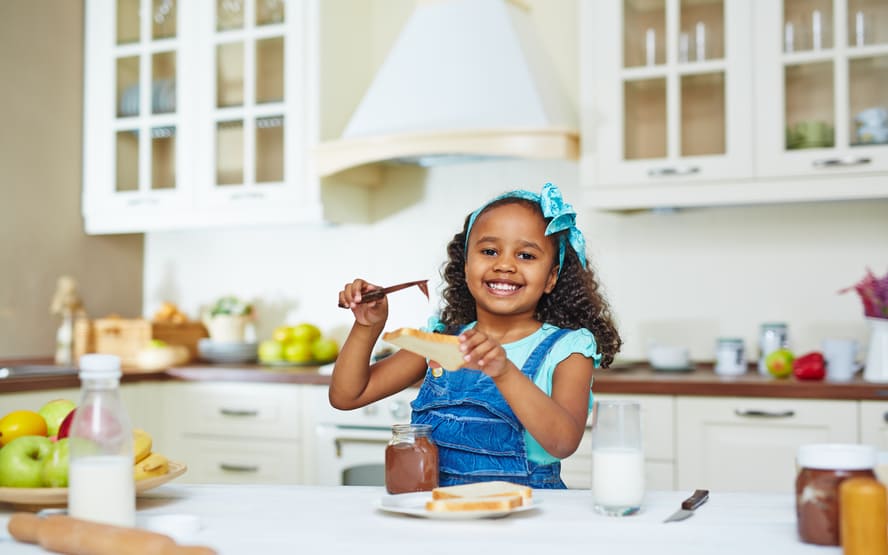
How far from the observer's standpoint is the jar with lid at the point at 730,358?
289 cm

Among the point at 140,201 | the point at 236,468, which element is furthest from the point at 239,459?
the point at 140,201

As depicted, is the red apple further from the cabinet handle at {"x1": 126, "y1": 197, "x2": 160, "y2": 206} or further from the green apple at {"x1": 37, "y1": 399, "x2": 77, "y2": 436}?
the cabinet handle at {"x1": 126, "y1": 197, "x2": 160, "y2": 206}

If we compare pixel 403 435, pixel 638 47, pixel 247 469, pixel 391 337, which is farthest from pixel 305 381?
pixel 391 337

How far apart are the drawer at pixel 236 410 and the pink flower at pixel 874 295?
167 centimetres

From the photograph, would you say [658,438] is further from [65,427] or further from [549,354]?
[65,427]

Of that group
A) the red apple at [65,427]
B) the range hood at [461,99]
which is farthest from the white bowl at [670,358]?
the red apple at [65,427]

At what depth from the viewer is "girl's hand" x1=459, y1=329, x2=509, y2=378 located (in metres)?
1.21

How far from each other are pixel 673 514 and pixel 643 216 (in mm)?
2180

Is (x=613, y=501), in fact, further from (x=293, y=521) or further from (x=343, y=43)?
(x=343, y=43)

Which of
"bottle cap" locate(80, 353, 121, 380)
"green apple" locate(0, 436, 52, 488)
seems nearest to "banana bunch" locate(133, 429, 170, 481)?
"green apple" locate(0, 436, 52, 488)

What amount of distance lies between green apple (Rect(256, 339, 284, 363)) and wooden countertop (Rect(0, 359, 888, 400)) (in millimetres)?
213

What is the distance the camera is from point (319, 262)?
145 inches

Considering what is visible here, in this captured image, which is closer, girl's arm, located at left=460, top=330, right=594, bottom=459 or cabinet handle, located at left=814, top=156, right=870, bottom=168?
girl's arm, located at left=460, top=330, right=594, bottom=459

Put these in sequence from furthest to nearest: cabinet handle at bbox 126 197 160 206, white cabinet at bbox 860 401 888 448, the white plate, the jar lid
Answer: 1. cabinet handle at bbox 126 197 160 206
2. white cabinet at bbox 860 401 888 448
3. the white plate
4. the jar lid
